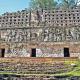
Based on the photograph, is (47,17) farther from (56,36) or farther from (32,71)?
(32,71)

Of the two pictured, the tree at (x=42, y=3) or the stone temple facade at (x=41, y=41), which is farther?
the tree at (x=42, y=3)

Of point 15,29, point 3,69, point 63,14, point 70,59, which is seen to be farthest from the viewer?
point 63,14

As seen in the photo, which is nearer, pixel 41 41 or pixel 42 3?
pixel 41 41

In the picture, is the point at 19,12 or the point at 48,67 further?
the point at 19,12

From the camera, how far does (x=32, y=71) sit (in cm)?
1744

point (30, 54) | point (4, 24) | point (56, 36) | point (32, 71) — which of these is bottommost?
point (32, 71)

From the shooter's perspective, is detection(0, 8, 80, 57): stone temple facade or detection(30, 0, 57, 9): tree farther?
detection(30, 0, 57, 9): tree

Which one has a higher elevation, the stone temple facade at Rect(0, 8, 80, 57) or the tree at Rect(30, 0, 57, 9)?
the tree at Rect(30, 0, 57, 9)

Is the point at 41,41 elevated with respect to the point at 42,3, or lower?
lower

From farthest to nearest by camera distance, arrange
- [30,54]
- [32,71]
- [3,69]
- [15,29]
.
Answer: [15,29], [30,54], [3,69], [32,71]

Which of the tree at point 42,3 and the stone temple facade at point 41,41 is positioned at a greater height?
the tree at point 42,3

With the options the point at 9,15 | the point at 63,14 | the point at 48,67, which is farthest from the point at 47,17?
the point at 48,67

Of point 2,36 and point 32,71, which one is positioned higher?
point 2,36

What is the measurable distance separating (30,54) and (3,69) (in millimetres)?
7258
